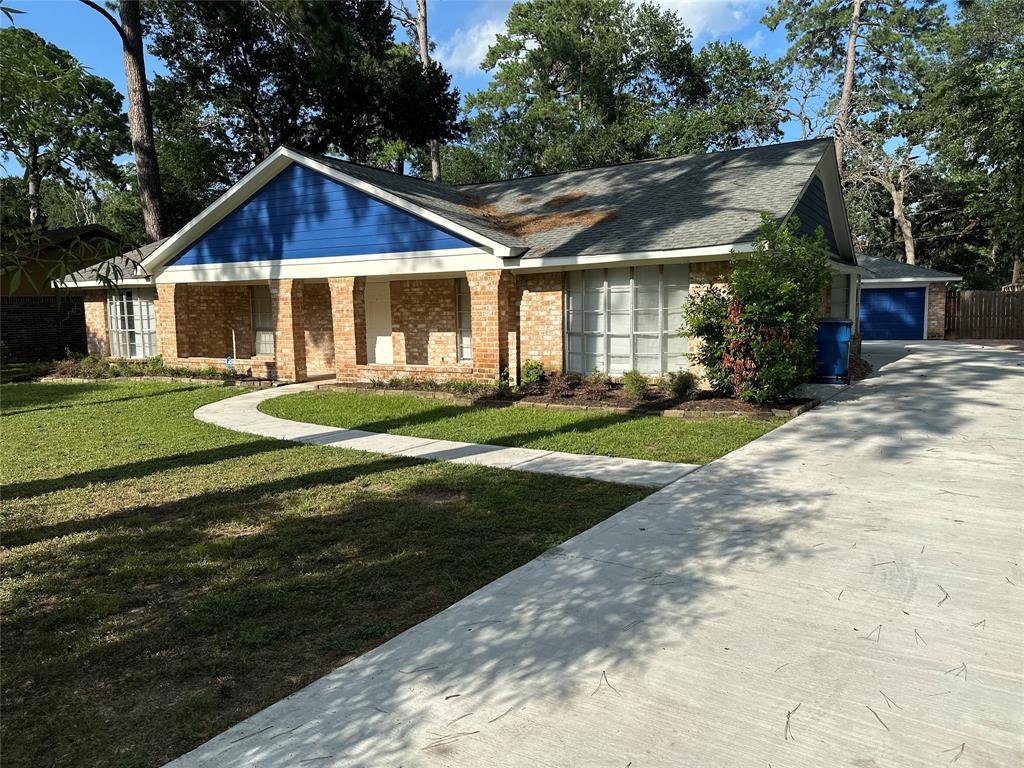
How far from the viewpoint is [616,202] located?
49.9ft

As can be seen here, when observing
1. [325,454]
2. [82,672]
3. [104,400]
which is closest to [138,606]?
[82,672]

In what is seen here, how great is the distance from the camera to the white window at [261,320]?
63.1 feet

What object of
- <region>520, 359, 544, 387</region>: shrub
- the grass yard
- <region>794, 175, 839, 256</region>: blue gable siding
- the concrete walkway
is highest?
<region>794, 175, 839, 256</region>: blue gable siding

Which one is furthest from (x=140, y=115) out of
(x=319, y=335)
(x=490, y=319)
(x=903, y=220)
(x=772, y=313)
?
(x=903, y=220)

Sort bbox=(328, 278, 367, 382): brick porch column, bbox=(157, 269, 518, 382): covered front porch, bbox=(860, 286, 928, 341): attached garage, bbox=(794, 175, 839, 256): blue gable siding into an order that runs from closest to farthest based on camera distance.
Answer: bbox=(157, 269, 518, 382): covered front porch → bbox=(794, 175, 839, 256): blue gable siding → bbox=(328, 278, 367, 382): brick porch column → bbox=(860, 286, 928, 341): attached garage

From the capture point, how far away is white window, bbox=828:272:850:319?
18.2 meters

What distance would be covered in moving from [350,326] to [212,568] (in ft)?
35.0

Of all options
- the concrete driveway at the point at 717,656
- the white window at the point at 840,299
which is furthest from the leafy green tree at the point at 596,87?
the concrete driveway at the point at 717,656

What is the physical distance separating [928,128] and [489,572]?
109 ft

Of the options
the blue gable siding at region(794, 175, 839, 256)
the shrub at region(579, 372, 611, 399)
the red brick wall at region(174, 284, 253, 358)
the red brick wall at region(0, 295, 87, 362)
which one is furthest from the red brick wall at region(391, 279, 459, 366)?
the red brick wall at region(0, 295, 87, 362)

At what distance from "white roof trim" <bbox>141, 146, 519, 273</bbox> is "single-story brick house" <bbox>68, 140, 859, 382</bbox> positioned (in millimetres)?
39

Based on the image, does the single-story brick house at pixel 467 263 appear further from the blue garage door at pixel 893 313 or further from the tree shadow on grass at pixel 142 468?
the blue garage door at pixel 893 313

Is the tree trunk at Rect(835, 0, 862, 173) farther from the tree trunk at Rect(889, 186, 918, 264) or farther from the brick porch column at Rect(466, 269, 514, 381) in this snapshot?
the brick porch column at Rect(466, 269, 514, 381)

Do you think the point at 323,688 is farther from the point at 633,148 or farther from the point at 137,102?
the point at 633,148
